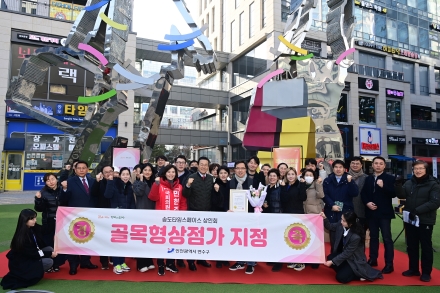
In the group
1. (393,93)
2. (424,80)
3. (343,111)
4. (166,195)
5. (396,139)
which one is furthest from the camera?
(424,80)

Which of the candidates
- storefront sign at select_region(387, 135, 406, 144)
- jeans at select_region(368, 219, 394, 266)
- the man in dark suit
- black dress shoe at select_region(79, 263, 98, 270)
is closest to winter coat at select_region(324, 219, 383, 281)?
jeans at select_region(368, 219, 394, 266)

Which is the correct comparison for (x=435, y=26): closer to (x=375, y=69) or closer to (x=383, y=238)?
(x=375, y=69)

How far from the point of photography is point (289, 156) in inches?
328

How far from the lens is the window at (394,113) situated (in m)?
25.8

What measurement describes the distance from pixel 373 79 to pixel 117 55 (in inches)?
834

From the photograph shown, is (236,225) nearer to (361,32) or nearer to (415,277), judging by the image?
(415,277)

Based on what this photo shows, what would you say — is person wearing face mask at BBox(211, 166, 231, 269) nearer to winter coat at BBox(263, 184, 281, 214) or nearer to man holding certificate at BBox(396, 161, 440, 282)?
winter coat at BBox(263, 184, 281, 214)

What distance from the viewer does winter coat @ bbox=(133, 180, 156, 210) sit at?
4.86 m

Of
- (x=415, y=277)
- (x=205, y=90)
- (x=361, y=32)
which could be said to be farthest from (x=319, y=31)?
(x=415, y=277)

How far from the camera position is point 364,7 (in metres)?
24.6

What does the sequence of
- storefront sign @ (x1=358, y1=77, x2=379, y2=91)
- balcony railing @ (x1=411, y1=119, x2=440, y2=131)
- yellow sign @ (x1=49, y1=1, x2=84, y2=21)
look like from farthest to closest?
1. balcony railing @ (x1=411, y1=119, x2=440, y2=131)
2. storefront sign @ (x1=358, y1=77, x2=379, y2=91)
3. yellow sign @ (x1=49, y1=1, x2=84, y2=21)

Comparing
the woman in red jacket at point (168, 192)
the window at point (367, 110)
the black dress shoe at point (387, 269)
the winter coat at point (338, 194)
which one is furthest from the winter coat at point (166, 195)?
the window at point (367, 110)

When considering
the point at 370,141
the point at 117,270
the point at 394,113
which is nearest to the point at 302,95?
the point at 117,270

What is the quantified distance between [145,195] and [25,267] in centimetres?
171
